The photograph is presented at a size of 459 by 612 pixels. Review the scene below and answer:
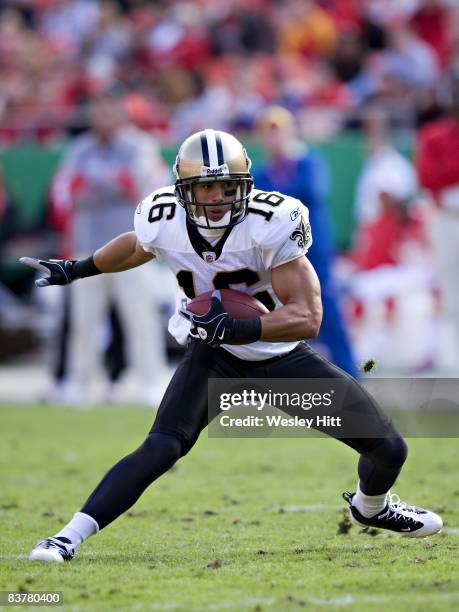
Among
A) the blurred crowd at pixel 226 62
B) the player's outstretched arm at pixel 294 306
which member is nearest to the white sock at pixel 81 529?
the player's outstretched arm at pixel 294 306

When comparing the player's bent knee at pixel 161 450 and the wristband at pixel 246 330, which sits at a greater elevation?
the wristband at pixel 246 330

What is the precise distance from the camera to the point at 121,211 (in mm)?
8859

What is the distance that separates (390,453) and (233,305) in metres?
0.75

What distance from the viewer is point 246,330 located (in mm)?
4043

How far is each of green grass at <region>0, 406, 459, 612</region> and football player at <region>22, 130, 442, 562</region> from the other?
192 millimetres

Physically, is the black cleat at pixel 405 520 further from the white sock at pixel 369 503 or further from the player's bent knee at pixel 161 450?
the player's bent knee at pixel 161 450

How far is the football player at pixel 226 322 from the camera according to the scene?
13.4ft

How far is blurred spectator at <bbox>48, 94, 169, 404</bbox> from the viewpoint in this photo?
8758mm

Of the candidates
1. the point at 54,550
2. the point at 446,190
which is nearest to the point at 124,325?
the point at 446,190

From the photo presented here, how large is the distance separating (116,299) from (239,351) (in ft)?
15.9

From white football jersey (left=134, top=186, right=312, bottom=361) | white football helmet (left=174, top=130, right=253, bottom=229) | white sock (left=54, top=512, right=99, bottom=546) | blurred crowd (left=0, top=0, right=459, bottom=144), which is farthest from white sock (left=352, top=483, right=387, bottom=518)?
blurred crowd (left=0, top=0, right=459, bottom=144)

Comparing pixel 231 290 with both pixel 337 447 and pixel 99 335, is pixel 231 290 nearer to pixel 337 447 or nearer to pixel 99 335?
pixel 337 447

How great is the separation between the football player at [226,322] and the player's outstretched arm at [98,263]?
0.25ft

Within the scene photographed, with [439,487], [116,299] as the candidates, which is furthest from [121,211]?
[439,487]
